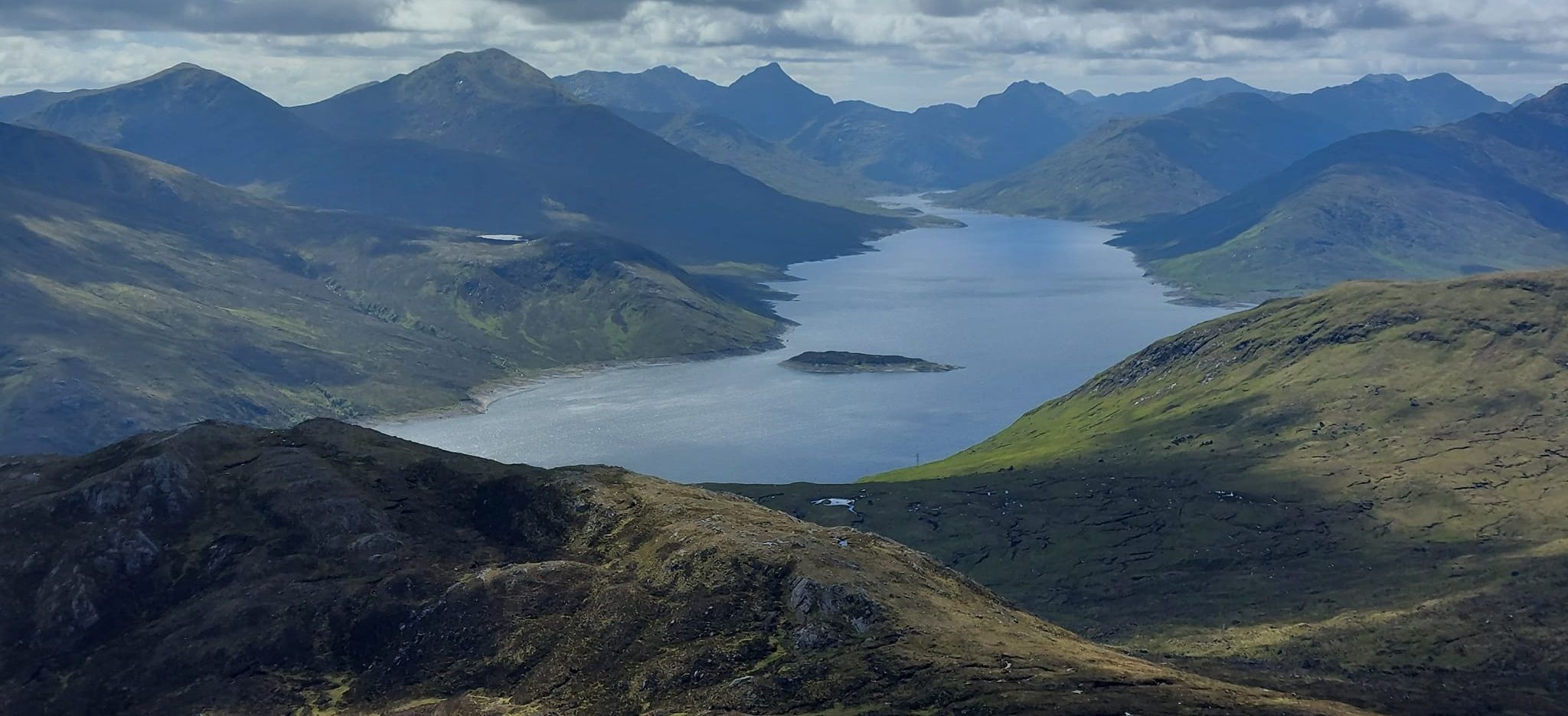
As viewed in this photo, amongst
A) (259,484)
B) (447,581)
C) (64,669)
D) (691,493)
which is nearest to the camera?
(64,669)

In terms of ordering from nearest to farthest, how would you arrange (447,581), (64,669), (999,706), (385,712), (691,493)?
(999,706), (385,712), (64,669), (447,581), (691,493)

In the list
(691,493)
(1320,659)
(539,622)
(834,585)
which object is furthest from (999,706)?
(1320,659)

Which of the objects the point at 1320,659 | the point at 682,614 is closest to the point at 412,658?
the point at 682,614

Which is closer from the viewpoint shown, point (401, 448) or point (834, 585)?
point (834, 585)

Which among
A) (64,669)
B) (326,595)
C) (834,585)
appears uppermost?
(834,585)

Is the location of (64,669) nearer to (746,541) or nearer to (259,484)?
(259,484)

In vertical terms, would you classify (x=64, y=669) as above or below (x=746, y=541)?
below
